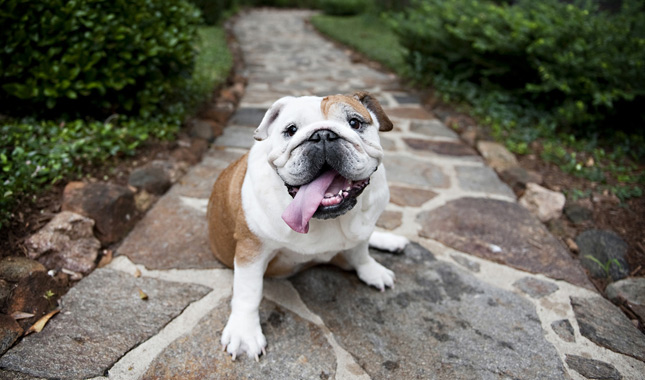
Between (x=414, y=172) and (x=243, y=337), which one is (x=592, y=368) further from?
(x=414, y=172)

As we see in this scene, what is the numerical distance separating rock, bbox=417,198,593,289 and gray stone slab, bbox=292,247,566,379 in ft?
1.23

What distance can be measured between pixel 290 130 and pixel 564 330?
2.02 metres

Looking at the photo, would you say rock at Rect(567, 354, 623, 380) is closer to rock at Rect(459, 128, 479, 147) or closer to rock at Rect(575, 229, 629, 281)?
rock at Rect(575, 229, 629, 281)

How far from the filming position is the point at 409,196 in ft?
13.1

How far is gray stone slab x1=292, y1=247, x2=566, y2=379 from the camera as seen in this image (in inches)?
91.4

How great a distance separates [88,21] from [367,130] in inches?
125

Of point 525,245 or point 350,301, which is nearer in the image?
point 350,301

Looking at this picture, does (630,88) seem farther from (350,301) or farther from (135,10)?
(135,10)

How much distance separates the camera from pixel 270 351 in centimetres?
238

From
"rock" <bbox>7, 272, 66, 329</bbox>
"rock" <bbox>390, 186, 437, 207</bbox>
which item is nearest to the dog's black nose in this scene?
"rock" <bbox>7, 272, 66, 329</bbox>

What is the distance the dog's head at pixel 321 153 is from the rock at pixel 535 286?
1623 mm

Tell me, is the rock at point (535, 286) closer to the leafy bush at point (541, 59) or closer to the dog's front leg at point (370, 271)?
the dog's front leg at point (370, 271)

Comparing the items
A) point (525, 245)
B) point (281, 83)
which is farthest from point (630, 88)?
point (281, 83)

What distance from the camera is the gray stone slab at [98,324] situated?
218 centimetres
